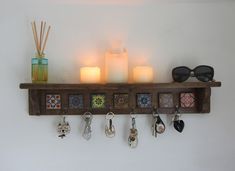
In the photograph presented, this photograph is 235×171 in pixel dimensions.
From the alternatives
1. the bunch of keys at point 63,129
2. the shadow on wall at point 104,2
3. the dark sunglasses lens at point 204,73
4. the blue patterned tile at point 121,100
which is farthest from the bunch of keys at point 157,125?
the shadow on wall at point 104,2

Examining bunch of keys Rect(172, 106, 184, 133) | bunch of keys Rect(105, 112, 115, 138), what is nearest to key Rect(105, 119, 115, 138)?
bunch of keys Rect(105, 112, 115, 138)

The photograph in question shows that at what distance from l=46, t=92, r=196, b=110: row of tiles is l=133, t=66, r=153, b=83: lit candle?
3.3 inches

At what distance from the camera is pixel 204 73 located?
1.30 metres

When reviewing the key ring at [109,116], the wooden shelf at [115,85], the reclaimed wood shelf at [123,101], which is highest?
the wooden shelf at [115,85]

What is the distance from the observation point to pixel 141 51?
4.54 ft

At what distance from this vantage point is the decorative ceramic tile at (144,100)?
1351 mm

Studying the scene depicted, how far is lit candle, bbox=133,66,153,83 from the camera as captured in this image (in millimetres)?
1293

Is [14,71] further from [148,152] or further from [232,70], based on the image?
[232,70]

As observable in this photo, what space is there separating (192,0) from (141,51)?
0.31 metres

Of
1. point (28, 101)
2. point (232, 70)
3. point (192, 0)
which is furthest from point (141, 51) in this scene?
point (28, 101)

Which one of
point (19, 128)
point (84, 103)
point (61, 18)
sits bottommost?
point (19, 128)

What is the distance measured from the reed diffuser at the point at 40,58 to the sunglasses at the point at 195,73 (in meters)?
0.54

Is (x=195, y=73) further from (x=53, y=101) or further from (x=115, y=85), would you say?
(x=53, y=101)

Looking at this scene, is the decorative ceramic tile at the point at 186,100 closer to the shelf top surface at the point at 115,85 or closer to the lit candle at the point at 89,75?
the shelf top surface at the point at 115,85
